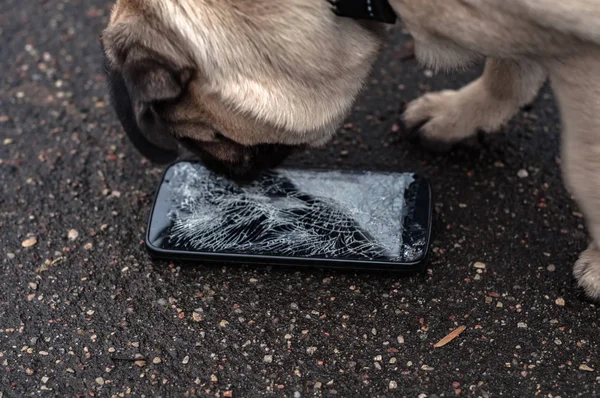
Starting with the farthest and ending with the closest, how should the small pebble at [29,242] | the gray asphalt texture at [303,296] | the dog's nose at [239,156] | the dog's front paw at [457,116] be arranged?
the dog's front paw at [457,116] → the small pebble at [29,242] → the dog's nose at [239,156] → the gray asphalt texture at [303,296]

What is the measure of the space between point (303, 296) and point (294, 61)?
2.37 feet

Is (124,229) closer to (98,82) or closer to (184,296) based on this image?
(184,296)

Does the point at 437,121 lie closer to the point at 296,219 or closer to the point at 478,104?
the point at 478,104

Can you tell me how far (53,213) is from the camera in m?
2.62

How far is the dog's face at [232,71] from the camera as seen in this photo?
189 cm

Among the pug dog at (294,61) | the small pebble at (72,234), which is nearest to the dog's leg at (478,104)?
the pug dog at (294,61)

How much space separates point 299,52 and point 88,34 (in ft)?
6.11

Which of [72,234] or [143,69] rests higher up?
[143,69]

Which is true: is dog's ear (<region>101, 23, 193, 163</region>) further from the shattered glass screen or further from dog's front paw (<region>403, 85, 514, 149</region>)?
dog's front paw (<region>403, 85, 514, 149</region>)

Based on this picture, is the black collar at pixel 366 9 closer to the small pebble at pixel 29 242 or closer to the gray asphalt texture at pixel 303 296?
the gray asphalt texture at pixel 303 296

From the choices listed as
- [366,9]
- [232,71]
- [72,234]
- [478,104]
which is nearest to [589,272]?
[478,104]

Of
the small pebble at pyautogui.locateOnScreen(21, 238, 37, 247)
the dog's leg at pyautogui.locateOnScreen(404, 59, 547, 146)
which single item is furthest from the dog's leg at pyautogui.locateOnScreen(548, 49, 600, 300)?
the small pebble at pyautogui.locateOnScreen(21, 238, 37, 247)

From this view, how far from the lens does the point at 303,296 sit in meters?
2.28

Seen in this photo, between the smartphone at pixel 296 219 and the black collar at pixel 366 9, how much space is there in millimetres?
693
